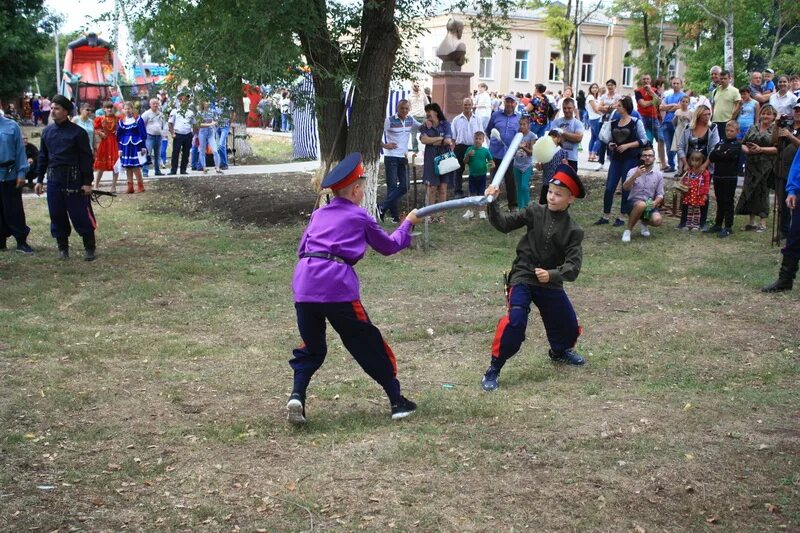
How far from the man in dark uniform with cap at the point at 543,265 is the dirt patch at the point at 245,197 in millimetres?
8738

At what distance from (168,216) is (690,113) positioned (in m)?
9.99

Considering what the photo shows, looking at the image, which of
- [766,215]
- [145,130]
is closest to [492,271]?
[766,215]

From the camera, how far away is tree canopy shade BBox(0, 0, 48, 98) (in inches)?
1238

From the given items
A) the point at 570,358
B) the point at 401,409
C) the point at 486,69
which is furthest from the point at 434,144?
the point at 486,69

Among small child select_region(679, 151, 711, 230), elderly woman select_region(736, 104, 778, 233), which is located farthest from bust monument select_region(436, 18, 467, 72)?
elderly woman select_region(736, 104, 778, 233)

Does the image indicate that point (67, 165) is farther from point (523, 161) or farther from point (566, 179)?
point (566, 179)

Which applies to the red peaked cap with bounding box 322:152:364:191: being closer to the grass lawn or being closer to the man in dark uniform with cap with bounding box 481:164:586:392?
the man in dark uniform with cap with bounding box 481:164:586:392

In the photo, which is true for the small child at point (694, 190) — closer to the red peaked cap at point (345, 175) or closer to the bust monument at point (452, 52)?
the bust monument at point (452, 52)

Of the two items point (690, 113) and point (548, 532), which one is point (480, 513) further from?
point (690, 113)

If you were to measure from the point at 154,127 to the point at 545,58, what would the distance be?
47.3m

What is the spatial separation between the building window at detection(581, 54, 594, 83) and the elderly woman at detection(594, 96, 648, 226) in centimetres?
5218

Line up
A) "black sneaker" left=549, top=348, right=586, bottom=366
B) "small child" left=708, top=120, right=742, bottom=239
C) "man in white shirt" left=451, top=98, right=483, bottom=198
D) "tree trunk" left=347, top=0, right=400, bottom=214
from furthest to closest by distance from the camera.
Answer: "man in white shirt" left=451, top=98, right=483, bottom=198 < "small child" left=708, top=120, right=742, bottom=239 < "tree trunk" left=347, top=0, right=400, bottom=214 < "black sneaker" left=549, top=348, right=586, bottom=366

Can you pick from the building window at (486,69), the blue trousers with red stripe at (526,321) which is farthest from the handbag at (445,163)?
the building window at (486,69)

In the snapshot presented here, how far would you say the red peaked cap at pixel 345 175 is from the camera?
570 centimetres
